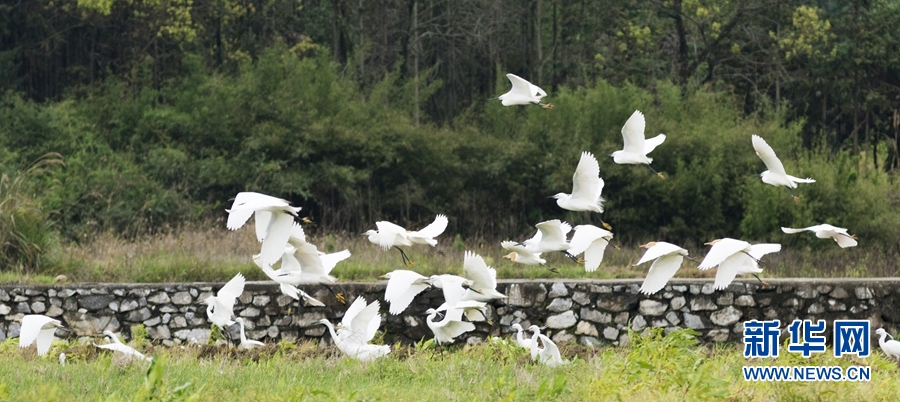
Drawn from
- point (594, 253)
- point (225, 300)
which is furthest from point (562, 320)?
point (225, 300)

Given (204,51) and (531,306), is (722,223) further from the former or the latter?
(204,51)

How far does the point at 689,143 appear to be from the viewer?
21047mm

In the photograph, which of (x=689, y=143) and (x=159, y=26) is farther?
(x=159, y=26)

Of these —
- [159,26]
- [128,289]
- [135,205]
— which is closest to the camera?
[128,289]

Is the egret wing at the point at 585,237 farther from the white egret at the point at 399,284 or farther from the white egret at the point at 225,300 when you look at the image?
the white egret at the point at 225,300

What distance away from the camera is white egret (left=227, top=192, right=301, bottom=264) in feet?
24.6

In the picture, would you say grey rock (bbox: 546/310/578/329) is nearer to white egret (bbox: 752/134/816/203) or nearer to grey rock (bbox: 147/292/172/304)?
white egret (bbox: 752/134/816/203)

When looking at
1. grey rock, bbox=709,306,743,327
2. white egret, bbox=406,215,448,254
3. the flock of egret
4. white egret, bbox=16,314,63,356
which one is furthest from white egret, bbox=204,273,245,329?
grey rock, bbox=709,306,743,327

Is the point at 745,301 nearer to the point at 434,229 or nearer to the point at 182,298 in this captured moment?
the point at 434,229

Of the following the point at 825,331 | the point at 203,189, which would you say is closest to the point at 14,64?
the point at 203,189

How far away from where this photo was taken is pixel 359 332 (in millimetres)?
9203

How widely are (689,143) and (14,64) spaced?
1564 cm

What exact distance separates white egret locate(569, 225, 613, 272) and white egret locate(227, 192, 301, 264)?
2.43 m

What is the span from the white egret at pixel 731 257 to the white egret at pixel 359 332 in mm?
2417
